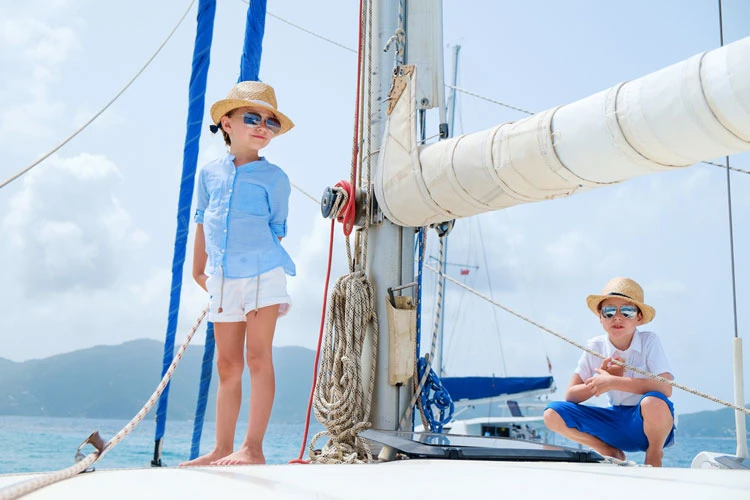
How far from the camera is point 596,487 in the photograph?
132 centimetres

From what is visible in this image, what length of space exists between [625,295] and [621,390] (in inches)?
17.0

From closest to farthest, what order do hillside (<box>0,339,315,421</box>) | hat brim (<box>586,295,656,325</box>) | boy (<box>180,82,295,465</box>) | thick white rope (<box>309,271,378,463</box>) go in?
boy (<box>180,82,295,465</box>) → thick white rope (<box>309,271,378,463</box>) → hat brim (<box>586,295,656,325</box>) → hillside (<box>0,339,315,421</box>)

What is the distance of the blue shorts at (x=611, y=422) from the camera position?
119 inches

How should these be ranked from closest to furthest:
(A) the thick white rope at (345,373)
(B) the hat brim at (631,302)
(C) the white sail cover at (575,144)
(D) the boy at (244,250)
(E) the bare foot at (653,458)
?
(C) the white sail cover at (575,144) < (D) the boy at (244,250) < (A) the thick white rope at (345,373) < (E) the bare foot at (653,458) < (B) the hat brim at (631,302)

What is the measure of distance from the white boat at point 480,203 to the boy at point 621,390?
0.88ft

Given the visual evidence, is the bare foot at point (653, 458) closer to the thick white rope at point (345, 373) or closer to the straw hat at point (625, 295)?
the straw hat at point (625, 295)

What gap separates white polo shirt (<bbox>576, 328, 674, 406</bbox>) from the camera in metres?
3.08

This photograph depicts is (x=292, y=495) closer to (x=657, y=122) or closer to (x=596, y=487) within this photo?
(x=596, y=487)

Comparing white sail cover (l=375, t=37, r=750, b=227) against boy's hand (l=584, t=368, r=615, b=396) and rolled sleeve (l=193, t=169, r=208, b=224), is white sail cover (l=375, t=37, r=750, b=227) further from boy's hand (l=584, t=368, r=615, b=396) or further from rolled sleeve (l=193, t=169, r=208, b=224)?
boy's hand (l=584, t=368, r=615, b=396)

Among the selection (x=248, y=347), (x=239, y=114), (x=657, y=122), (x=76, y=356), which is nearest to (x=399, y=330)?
(x=248, y=347)

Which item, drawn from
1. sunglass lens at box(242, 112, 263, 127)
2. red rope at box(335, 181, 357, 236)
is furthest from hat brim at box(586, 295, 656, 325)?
sunglass lens at box(242, 112, 263, 127)

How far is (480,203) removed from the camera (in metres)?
2.59

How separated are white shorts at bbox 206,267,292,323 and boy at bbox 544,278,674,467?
1390mm

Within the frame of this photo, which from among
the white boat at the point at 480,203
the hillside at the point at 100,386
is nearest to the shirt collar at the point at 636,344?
the white boat at the point at 480,203
